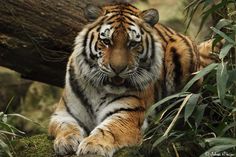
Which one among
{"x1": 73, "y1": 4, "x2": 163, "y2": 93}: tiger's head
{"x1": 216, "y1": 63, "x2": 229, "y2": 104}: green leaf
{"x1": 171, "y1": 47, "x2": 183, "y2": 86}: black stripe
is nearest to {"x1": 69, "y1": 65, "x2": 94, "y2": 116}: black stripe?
{"x1": 73, "y1": 4, "x2": 163, "y2": 93}: tiger's head

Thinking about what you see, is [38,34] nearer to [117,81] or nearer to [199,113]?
[117,81]

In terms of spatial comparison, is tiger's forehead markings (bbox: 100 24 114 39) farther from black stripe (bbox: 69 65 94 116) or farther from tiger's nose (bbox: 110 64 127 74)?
black stripe (bbox: 69 65 94 116)

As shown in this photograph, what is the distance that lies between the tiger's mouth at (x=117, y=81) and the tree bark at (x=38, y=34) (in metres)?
1.29

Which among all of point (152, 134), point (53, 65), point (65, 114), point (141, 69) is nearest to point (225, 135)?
point (152, 134)

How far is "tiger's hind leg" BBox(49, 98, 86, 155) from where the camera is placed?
14.7 ft

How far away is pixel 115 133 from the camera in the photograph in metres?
4.55

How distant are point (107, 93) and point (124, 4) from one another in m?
0.78

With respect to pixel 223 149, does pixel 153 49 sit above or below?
above

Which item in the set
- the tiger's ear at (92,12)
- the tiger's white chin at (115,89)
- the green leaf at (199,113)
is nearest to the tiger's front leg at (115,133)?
the tiger's white chin at (115,89)

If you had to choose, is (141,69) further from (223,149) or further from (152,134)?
(223,149)

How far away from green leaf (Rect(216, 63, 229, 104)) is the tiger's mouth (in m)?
0.97

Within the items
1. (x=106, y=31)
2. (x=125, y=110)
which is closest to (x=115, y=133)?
(x=125, y=110)

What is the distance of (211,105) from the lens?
443 cm

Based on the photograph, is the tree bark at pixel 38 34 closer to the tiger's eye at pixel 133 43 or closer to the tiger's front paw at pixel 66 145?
the tiger's eye at pixel 133 43
